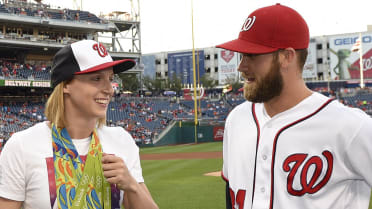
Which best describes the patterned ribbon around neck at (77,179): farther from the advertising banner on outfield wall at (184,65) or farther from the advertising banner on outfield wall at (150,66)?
the advertising banner on outfield wall at (150,66)

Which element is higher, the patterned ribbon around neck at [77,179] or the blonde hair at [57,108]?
the blonde hair at [57,108]

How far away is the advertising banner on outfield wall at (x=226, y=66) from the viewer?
219 ft

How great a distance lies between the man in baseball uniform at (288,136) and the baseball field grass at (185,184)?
257 inches

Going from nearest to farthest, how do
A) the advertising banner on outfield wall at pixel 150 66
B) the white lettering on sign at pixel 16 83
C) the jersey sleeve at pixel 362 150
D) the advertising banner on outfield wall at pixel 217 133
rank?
the jersey sleeve at pixel 362 150 < the advertising banner on outfield wall at pixel 217 133 < the white lettering on sign at pixel 16 83 < the advertising banner on outfield wall at pixel 150 66

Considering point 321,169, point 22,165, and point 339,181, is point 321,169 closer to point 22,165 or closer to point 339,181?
point 339,181

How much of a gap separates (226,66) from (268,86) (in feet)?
217

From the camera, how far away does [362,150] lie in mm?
1988

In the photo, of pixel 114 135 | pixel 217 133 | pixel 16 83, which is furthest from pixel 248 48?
pixel 16 83

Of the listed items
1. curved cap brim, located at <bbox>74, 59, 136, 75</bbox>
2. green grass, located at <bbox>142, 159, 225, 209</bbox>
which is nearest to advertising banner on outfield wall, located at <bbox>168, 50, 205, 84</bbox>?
green grass, located at <bbox>142, 159, 225, 209</bbox>

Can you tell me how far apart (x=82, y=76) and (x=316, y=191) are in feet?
4.63

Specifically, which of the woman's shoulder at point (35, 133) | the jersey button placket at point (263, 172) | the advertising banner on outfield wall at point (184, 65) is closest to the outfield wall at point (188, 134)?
the woman's shoulder at point (35, 133)

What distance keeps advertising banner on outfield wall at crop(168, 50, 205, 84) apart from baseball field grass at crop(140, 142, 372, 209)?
2016 inches

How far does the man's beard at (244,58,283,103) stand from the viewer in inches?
86.0

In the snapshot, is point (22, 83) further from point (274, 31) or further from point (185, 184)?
point (274, 31)
